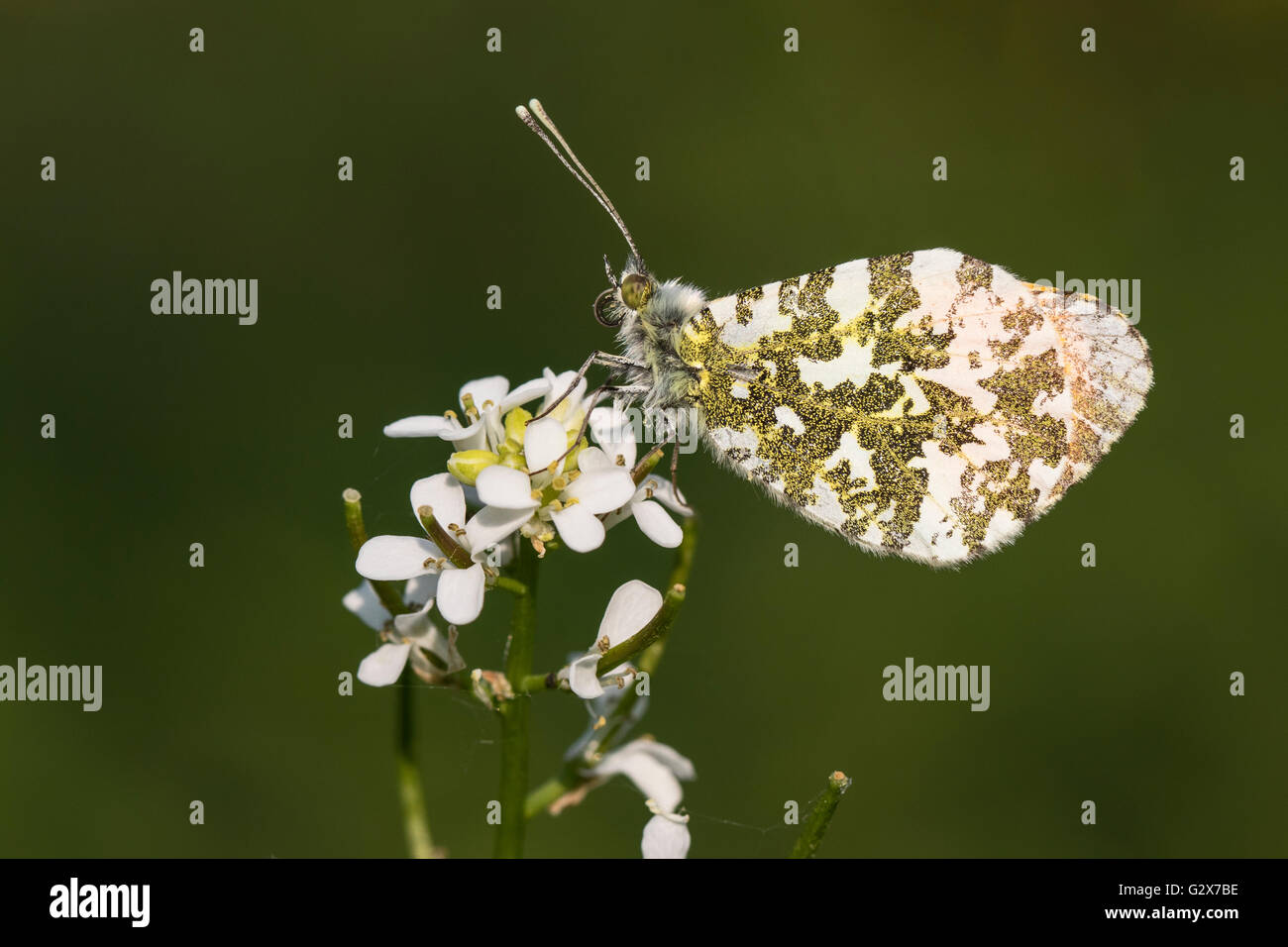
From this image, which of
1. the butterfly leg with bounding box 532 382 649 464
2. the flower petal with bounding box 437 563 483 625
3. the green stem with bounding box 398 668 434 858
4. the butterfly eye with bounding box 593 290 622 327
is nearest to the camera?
the flower petal with bounding box 437 563 483 625

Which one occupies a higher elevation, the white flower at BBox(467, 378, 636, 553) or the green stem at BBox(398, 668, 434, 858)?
the white flower at BBox(467, 378, 636, 553)

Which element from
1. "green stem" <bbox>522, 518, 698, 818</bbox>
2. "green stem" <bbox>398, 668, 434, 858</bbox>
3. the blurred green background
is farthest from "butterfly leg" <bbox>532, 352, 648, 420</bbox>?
the blurred green background

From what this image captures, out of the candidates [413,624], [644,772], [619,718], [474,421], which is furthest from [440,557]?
[644,772]

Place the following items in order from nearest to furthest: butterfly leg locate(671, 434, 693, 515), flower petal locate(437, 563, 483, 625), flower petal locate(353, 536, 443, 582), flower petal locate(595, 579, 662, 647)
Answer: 1. flower petal locate(437, 563, 483, 625)
2. flower petal locate(353, 536, 443, 582)
3. flower petal locate(595, 579, 662, 647)
4. butterfly leg locate(671, 434, 693, 515)

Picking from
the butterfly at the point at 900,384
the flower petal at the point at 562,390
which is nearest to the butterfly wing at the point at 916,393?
the butterfly at the point at 900,384

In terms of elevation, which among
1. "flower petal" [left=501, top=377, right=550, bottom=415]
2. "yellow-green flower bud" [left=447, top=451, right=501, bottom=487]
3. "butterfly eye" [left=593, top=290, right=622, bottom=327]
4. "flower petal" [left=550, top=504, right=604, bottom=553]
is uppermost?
"butterfly eye" [left=593, top=290, right=622, bottom=327]

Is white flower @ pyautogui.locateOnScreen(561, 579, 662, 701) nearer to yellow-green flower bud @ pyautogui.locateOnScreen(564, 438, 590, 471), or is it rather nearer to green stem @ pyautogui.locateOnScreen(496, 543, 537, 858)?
green stem @ pyautogui.locateOnScreen(496, 543, 537, 858)

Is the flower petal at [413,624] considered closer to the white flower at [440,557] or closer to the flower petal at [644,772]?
the white flower at [440,557]

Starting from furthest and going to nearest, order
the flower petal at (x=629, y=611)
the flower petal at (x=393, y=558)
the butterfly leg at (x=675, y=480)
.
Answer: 1. the butterfly leg at (x=675, y=480)
2. the flower petal at (x=629, y=611)
3. the flower petal at (x=393, y=558)
